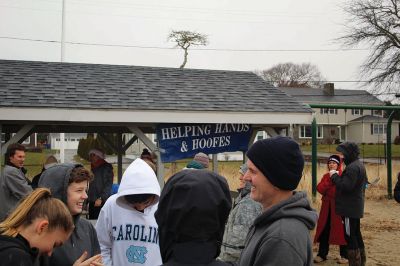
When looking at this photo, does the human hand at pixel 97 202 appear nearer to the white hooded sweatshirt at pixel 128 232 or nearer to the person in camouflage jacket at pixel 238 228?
the person in camouflage jacket at pixel 238 228

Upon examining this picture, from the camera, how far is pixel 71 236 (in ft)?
9.96

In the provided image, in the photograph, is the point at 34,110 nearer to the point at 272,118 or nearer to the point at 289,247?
the point at 272,118

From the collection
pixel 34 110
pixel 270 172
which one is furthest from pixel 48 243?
pixel 34 110

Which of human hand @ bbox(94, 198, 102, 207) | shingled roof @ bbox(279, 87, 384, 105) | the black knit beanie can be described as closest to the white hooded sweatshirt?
the black knit beanie

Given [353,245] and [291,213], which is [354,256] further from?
[291,213]

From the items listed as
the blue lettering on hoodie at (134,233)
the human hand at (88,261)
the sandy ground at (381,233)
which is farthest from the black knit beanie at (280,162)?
the sandy ground at (381,233)

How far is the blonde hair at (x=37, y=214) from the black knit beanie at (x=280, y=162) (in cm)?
101

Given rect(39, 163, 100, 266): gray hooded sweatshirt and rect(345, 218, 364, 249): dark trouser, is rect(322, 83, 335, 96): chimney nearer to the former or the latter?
rect(345, 218, 364, 249): dark trouser

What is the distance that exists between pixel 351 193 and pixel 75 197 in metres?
4.75

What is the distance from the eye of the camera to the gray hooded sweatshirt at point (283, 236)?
2.02 m

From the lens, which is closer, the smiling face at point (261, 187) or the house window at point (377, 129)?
the smiling face at point (261, 187)

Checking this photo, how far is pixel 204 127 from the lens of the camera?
331 inches

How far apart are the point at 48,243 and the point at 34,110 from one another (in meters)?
5.29

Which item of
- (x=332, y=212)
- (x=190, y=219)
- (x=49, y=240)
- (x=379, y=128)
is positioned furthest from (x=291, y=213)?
(x=379, y=128)
